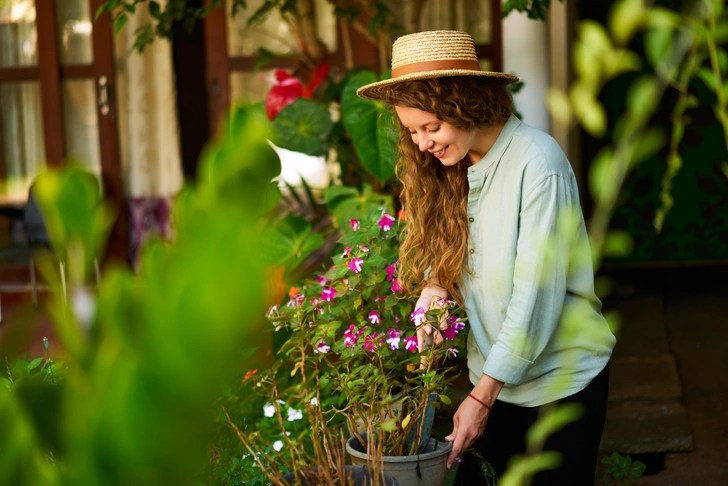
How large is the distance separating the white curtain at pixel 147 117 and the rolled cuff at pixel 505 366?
3.63 metres

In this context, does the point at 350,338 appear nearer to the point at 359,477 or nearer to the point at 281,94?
the point at 359,477

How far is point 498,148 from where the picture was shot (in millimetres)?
1581

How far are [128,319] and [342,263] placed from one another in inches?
69.0

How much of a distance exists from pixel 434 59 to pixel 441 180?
258 mm

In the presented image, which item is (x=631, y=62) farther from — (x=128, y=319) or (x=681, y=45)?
(x=128, y=319)

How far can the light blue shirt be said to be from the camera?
1479 mm

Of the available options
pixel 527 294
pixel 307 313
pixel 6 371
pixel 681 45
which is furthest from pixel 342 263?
pixel 6 371

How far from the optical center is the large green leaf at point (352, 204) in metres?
2.79

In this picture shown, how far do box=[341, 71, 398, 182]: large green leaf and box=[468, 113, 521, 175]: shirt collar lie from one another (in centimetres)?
130

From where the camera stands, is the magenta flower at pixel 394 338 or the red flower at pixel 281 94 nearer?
the magenta flower at pixel 394 338

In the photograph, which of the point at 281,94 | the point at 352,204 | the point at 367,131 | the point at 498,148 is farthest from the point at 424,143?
the point at 281,94

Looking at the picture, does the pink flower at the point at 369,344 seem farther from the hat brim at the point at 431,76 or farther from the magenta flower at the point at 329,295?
the hat brim at the point at 431,76

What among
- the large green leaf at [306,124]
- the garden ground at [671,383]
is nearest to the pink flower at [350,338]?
the garden ground at [671,383]

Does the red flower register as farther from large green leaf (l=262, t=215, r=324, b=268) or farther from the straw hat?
the straw hat
